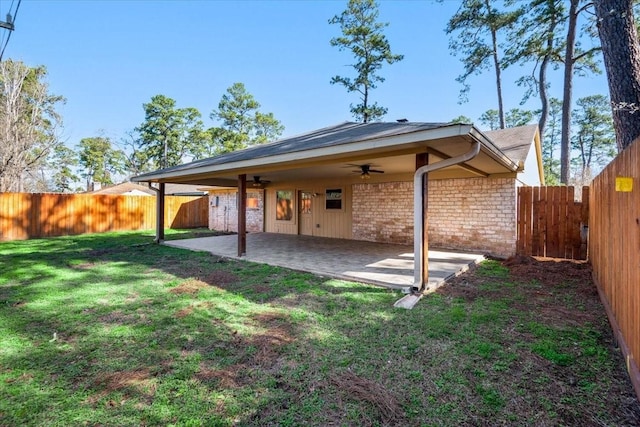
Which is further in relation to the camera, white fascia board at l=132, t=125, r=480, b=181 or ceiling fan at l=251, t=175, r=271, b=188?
ceiling fan at l=251, t=175, r=271, b=188

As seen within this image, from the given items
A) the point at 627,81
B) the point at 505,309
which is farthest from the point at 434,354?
the point at 627,81

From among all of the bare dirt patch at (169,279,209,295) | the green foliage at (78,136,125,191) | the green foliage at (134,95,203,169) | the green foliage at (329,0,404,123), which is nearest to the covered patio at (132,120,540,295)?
the bare dirt patch at (169,279,209,295)

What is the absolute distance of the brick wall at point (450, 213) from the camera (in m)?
7.55

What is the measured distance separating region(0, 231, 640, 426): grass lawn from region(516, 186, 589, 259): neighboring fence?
2.51 meters

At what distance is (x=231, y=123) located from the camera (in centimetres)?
2830

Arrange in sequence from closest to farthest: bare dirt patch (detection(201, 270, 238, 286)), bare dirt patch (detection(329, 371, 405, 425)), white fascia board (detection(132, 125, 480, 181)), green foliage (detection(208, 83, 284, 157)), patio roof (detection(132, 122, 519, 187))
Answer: bare dirt patch (detection(329, 371, 405, 425)) < white fascia board (detection(132, 125, 480, 181)) < patio roof (detection(132, 122, 519, 187)) < bare dirt patch (detection(201, 270, 238, 286)) < green foliage (detection(208, 83, 284, 157))

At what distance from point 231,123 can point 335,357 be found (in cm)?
2862

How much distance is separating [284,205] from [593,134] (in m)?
27.6

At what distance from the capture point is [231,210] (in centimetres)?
1413

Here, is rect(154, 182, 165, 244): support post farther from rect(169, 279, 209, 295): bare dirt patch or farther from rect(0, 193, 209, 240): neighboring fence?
rect(169, 279, 209, 295): bare dirt patch

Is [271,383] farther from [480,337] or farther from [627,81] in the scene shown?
[627,81]

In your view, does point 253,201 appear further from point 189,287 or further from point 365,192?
point 189,287

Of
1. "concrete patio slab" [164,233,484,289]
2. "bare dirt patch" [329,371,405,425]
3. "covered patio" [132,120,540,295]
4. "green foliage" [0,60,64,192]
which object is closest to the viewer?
"bare dirt patch" [329,371,405,425]

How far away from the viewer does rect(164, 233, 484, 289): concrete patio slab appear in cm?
536
